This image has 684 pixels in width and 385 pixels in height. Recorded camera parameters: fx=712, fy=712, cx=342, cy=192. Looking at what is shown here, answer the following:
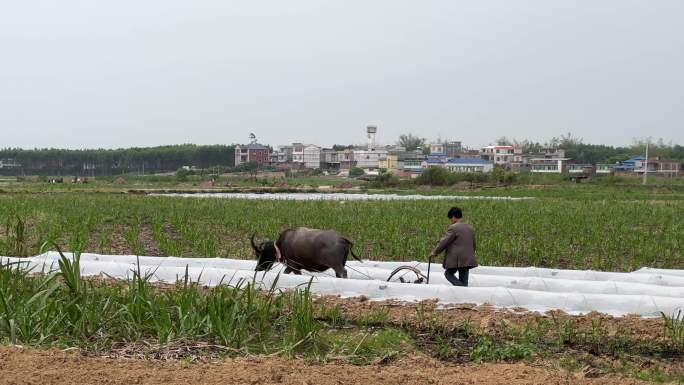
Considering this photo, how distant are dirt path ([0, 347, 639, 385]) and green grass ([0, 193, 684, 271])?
162 inches

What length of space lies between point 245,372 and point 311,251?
4.31 metres

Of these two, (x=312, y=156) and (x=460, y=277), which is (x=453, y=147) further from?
(x=460, y=277)

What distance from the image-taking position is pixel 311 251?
8.48 m

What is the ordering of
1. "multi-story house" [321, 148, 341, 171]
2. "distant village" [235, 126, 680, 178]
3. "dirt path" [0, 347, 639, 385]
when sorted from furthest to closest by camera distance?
1. "multi-story house" [321, 148, 341, 171]
2. "distant village" [235, 126, 680, 178]
3. "dirt path" [0, 347, 639, 385]

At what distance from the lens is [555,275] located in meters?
8.29

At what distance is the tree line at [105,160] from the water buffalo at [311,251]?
83790 mm

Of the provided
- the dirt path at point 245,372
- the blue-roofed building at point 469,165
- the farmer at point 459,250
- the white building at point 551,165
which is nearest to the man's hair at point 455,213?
the farmer at point 459,250

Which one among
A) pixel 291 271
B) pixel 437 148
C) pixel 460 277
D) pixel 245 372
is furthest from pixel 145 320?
pixel 437 148

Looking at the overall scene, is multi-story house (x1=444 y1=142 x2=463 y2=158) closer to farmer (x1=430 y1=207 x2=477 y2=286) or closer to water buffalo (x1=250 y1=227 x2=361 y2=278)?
water buffalo (x1=250 y1=227 x2=361 y2=278)

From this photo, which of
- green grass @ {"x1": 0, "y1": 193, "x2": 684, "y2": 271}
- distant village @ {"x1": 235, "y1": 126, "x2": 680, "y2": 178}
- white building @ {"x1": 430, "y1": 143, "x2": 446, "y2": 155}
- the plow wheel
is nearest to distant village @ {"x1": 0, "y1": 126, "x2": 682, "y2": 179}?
distant village @ {"x1": 235, "y1": 126, "x2": 680, "y2": 178}

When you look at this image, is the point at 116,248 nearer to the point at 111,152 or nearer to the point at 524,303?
the point at 524,303

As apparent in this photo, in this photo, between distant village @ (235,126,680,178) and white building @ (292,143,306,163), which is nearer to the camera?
distant village @ (235,126,680,178)

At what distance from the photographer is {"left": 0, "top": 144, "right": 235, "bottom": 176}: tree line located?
294 ft

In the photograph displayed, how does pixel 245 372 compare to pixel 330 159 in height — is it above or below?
above
